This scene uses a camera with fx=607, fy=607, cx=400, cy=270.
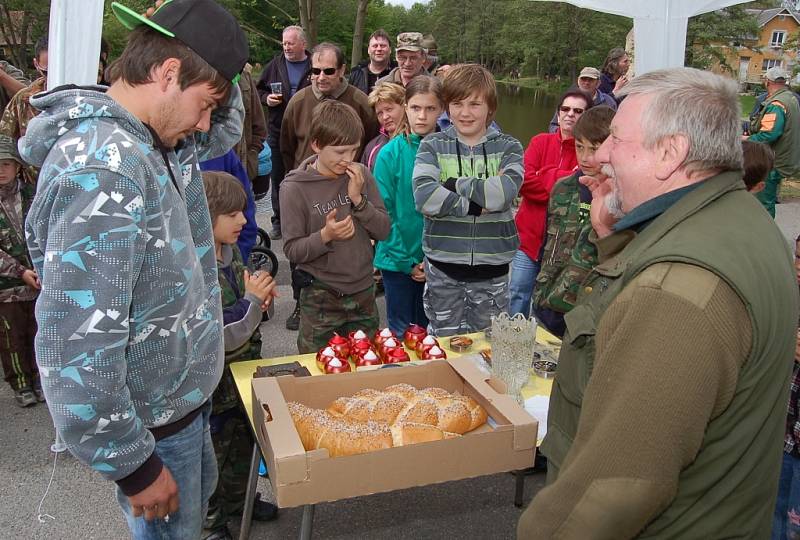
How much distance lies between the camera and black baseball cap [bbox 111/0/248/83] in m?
1.34

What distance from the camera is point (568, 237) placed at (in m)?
2.93

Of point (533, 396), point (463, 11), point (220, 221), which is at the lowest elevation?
point (533, 396)

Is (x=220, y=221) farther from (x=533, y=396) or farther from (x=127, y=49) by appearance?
(x=533, y=396)

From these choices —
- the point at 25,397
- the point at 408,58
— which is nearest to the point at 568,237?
the point at 408,58

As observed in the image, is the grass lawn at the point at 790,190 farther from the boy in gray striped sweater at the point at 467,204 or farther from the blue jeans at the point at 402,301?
the boy in gray striped sweater at the point at 467,204

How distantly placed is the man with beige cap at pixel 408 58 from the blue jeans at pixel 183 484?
416 centimetres

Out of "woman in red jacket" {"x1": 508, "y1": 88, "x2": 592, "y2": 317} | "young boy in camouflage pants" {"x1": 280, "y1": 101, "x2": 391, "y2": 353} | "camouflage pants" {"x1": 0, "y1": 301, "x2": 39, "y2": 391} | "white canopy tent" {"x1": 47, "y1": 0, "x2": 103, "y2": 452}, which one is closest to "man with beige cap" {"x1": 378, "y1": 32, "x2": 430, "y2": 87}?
"woman in red jacket" {"x1": 508, "y1": 88, "x2": 592, "y2": 317}

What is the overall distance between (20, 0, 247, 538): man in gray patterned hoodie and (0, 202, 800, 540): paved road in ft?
3.97

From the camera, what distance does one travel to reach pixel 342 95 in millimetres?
5348

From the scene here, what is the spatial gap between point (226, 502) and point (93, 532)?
23.1 inches

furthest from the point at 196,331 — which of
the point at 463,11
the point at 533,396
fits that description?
the point at 463,11

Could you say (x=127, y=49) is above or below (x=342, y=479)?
above

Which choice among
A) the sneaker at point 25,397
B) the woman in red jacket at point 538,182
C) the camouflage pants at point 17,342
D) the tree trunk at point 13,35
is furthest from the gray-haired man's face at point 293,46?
the tree trunk at point 13,35

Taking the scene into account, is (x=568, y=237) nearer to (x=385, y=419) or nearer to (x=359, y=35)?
(x=385, y=419)
